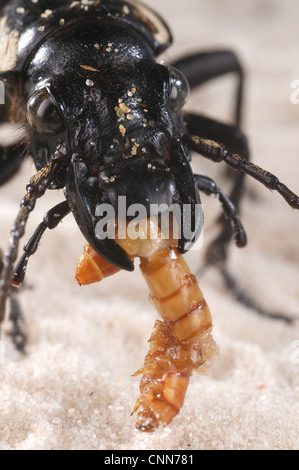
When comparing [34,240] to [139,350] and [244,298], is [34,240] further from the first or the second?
[244,298]

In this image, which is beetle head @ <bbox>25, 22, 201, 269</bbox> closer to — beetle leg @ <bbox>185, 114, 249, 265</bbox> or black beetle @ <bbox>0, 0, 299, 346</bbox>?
black beetle @ <bbox>0, 0, 299, 346</bbox>

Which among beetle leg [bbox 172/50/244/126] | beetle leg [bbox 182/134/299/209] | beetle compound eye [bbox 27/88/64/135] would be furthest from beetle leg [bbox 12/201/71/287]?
beetle leg [bbox 172/50/244/126]

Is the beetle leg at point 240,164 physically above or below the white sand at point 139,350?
above

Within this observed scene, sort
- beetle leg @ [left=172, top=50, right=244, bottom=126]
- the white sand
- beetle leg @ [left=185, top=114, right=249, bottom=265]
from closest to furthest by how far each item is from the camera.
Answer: the white sand, beetle leg @ [left=185, top=114, right=249, bottom=265], beetle leg @ [left=172, top=50, right=244, bottom=126]

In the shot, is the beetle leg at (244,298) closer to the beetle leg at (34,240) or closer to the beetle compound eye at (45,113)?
the beetle leg at (34,240)

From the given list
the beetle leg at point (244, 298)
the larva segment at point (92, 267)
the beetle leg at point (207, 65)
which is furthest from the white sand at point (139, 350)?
the beetle leg at point (207, 65)

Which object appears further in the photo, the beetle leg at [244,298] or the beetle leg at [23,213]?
the beetle leg at [244,298]

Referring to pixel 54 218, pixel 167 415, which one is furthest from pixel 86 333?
pixel 167 415

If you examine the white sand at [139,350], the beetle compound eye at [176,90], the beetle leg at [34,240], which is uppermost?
the beetle compound eye at [176,90]
